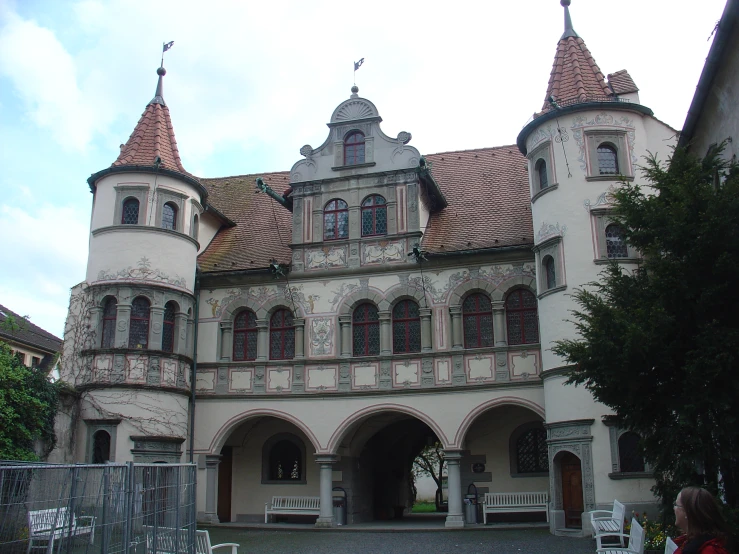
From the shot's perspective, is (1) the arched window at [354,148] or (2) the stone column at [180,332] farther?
(1) the arched window at [354,148]

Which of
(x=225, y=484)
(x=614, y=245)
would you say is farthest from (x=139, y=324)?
(x=614, y=245)

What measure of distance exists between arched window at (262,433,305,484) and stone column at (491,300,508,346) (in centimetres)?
717

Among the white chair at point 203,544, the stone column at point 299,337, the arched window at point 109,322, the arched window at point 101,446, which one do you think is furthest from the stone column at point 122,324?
the white chair at point 203,544

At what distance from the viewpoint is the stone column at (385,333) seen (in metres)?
22.6

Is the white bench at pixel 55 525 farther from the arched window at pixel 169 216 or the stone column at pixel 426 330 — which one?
the arched window at pixel 169 216

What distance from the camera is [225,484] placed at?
2473 cm

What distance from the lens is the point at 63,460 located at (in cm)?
2059

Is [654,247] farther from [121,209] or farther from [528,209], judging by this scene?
[121,209]

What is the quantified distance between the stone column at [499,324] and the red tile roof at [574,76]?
214 inches

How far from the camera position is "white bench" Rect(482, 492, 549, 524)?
21375mm

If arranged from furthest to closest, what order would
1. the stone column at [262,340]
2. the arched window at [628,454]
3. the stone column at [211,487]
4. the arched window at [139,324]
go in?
the stone column at [262,340]
the stone column at [211,487]
the arched window at [139,324]
the arched window at [628,454]

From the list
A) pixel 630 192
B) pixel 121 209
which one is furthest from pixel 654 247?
pixel 121 209

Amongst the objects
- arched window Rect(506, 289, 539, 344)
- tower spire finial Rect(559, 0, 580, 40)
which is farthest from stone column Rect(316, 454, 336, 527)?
tower spire finial Rect(559, 0, 580, 40)

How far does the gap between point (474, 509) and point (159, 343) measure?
993 cm
